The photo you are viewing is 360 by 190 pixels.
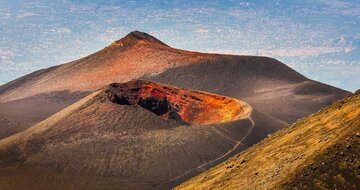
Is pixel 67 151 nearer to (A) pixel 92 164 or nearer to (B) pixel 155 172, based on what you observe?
(A) pixel 92 164

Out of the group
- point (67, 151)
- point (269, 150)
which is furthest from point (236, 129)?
point (269, 150)

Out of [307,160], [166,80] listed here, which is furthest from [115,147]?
[166,80]

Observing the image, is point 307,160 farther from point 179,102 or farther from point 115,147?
point 179,102

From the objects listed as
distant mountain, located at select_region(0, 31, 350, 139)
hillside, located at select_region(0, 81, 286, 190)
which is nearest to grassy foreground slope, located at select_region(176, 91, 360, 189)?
hillside, located at select_region(0, 81, 286, 190)

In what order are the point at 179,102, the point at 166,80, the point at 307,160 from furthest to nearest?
the point at 166,80
the point at 179,102
the point at 307,160

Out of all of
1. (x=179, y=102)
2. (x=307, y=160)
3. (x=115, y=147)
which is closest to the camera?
(x=307, y=160)

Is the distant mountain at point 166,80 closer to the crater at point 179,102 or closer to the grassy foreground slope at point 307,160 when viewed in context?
the crater at point 179,102
